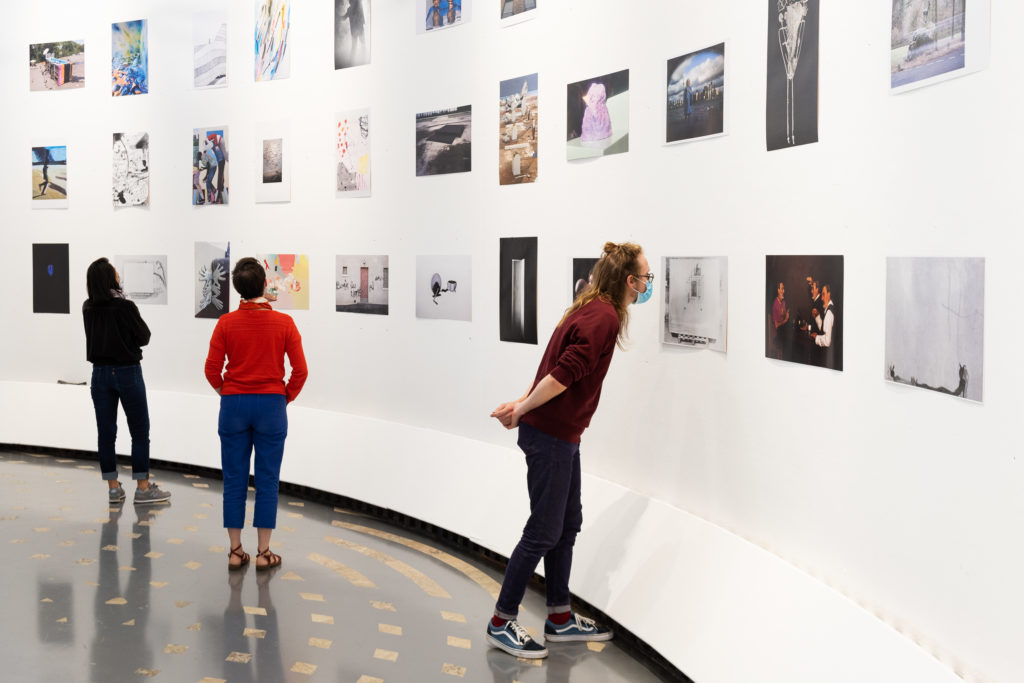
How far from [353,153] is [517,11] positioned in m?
2.21

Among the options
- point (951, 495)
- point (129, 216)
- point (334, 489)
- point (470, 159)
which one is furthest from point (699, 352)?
point (129, 216)

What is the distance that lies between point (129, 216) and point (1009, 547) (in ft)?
28.9

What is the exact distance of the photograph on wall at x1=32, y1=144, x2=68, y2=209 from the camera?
9.93 m

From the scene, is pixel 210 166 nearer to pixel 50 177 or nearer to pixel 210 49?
pixel 210 49

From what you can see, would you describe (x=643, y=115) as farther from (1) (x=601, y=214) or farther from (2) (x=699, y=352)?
(2) (x=699, y=352)

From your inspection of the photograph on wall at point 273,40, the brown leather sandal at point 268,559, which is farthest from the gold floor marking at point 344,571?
the photograph on wall at point 273,40

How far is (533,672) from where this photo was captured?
4414 mm

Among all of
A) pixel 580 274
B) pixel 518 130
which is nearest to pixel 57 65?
pixel 518 130

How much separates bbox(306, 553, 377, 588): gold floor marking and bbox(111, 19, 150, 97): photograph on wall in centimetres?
557

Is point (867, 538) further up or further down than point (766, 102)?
further down

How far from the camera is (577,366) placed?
14.1ft

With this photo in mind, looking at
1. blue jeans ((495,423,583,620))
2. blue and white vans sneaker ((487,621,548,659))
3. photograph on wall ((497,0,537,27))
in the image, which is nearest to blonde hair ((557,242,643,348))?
blue jeans ((495,423,583,620))

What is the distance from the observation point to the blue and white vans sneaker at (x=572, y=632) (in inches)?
188

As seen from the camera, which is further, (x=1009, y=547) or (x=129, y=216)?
(x=129, y=216)
